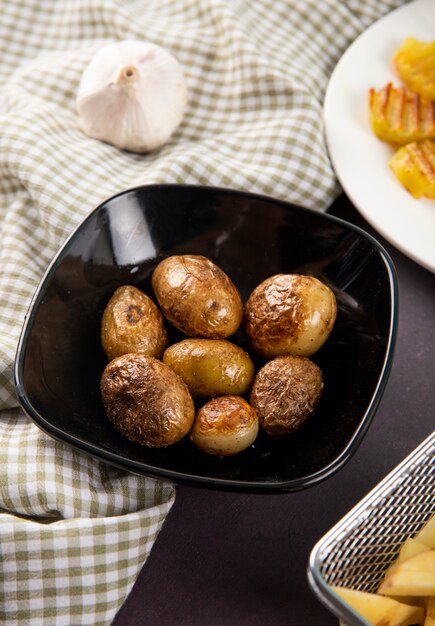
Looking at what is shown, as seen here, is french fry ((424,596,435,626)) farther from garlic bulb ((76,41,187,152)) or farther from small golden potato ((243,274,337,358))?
garlic bulb ((76,41,187,152))

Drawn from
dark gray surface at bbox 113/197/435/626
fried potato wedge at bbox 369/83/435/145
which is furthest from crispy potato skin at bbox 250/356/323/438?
fried potato wedge at bbox 369/83/435/145

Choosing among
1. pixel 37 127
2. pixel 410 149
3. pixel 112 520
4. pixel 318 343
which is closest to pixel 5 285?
pixel 37 127

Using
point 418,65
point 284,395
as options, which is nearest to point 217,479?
point 284,395

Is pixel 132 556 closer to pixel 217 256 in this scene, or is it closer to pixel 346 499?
pixel 346 499

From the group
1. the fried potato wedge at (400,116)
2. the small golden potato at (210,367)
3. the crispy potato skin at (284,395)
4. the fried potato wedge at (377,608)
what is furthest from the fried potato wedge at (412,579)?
the fried potato wedge at (400,116)

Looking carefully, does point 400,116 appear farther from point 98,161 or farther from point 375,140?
point 98,161
